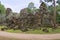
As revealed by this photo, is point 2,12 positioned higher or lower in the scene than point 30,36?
higher

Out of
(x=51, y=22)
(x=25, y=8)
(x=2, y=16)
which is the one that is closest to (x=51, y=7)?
(x=51, y=22)

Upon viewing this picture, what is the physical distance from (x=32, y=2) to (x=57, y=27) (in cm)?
51

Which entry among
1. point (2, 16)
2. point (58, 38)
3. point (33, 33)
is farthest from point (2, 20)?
point (58, 38)

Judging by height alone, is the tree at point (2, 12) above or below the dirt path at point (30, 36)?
above

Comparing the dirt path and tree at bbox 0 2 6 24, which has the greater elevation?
tree at bbox 0 2 6 24

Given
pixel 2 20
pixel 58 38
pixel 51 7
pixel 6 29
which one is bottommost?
pixel 58 38

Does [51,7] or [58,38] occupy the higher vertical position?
[51,7]

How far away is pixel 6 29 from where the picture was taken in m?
2.14

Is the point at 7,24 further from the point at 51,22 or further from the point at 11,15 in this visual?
the point at 51,22

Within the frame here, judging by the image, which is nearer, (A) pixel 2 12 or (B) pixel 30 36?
(B) pixel 30 36

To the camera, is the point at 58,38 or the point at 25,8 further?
the point at 25,8

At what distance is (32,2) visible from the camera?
219 centimetres

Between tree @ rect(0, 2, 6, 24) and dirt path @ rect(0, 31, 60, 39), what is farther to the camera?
Result: tree @ rect(0, 2, 6, 24)

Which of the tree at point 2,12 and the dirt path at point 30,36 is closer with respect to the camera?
the dirt path at point 30,36
